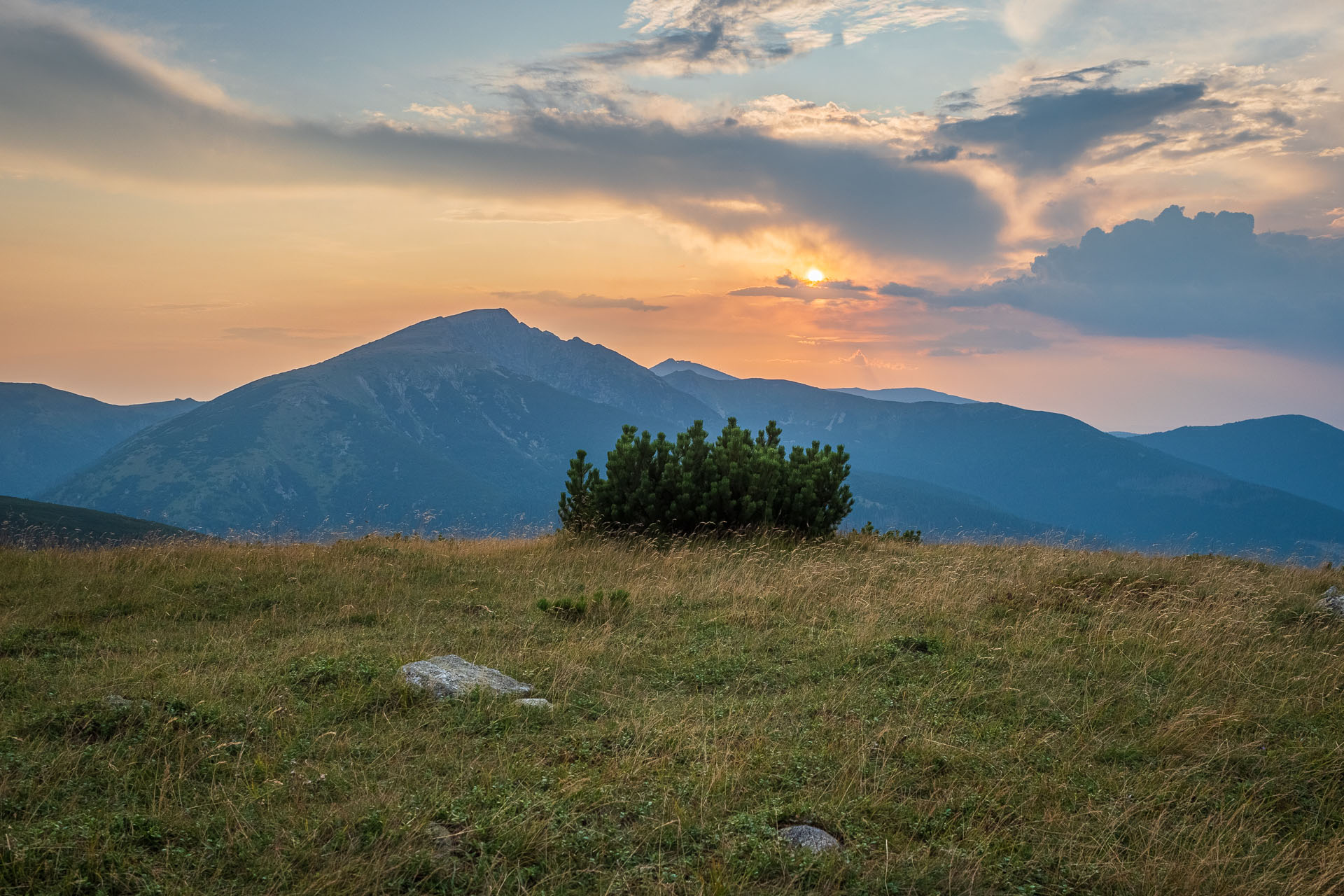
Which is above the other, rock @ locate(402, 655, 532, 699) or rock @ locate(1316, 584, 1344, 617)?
rock @ locate(1316, 584, 1344, 617)

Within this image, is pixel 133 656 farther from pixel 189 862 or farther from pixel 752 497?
pixel 752 497

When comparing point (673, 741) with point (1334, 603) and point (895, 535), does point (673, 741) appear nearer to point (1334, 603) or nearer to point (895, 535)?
point (1334, 603)

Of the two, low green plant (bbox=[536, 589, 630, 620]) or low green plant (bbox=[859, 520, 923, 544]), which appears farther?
low green plant (bbox=[859, 520, 923, 544])

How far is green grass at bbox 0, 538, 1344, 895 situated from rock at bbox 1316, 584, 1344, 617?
1.12ft

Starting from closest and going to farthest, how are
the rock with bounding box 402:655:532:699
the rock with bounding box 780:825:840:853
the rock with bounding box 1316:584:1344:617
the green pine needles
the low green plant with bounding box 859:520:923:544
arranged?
the rock with bounding box 780:825:840:853 < the rock with bounding box 402:655:532:699 < the rock with bounding box 1316:584:1344:617 < the green pine needles < the low green plant with bounding box 859:520:923:544

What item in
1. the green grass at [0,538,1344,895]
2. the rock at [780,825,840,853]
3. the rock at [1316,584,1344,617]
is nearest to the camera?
the green grass at [0,538,1344,895]

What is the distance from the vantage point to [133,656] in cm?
840

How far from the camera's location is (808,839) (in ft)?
16.2

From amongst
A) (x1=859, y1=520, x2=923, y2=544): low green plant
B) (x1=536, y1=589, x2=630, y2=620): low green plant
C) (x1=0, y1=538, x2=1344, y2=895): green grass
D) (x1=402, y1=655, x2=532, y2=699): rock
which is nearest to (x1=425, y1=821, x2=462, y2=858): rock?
(x1=0, y1=538, x2=1344, y2=895): green grass

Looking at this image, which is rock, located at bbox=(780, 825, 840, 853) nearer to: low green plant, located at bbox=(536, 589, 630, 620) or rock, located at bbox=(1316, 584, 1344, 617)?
low green plant, located at bbox=(536, 589, 630, 620)

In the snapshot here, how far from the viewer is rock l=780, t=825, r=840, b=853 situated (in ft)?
15.9

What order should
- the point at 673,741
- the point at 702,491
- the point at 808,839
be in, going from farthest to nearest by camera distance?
the point at 702,491 < the point at 673,741 < the point at 808,839

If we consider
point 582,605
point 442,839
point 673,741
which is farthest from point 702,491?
point 442,839

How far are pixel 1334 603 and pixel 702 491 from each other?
10.5 m
